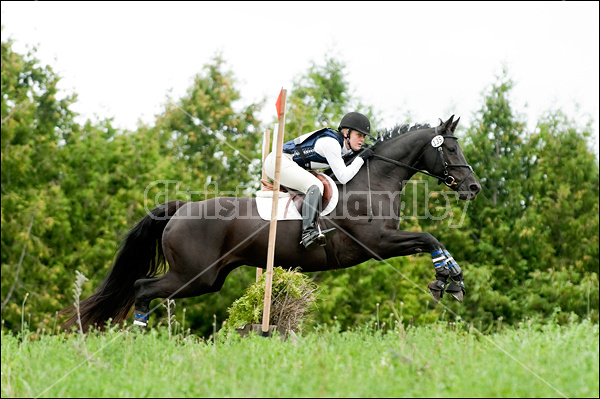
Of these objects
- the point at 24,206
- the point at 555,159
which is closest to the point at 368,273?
the point at 555,159

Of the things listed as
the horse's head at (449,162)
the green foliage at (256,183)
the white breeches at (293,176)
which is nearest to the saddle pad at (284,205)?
the white breeches at (293,176)

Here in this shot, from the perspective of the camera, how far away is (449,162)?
8094 millimetres

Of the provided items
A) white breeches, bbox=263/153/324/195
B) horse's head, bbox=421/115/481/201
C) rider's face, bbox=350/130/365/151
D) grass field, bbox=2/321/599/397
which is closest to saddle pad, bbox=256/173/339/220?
white breeches, bbox=263/153/324/195

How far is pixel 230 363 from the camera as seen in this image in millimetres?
5504

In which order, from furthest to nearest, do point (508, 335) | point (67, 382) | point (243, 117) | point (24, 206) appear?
point (243, 117) → point (24, 206) → point (508, 335) → point (67, 382)

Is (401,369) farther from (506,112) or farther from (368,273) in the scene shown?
(506,112)

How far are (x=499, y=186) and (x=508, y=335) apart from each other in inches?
1050

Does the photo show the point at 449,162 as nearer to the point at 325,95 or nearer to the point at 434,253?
the point at 434,253

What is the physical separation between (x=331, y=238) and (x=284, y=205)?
62cm

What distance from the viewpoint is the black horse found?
780cm

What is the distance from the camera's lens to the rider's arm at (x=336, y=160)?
7.84 m

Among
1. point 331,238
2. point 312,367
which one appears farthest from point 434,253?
point 312,367

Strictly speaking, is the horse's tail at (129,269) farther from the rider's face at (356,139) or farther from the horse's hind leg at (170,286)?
the rider's face at (356,139)

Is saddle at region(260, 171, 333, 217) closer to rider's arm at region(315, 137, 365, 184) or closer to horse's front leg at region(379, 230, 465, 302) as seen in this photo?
rider's arm at region(315, 137, 365, 184)
